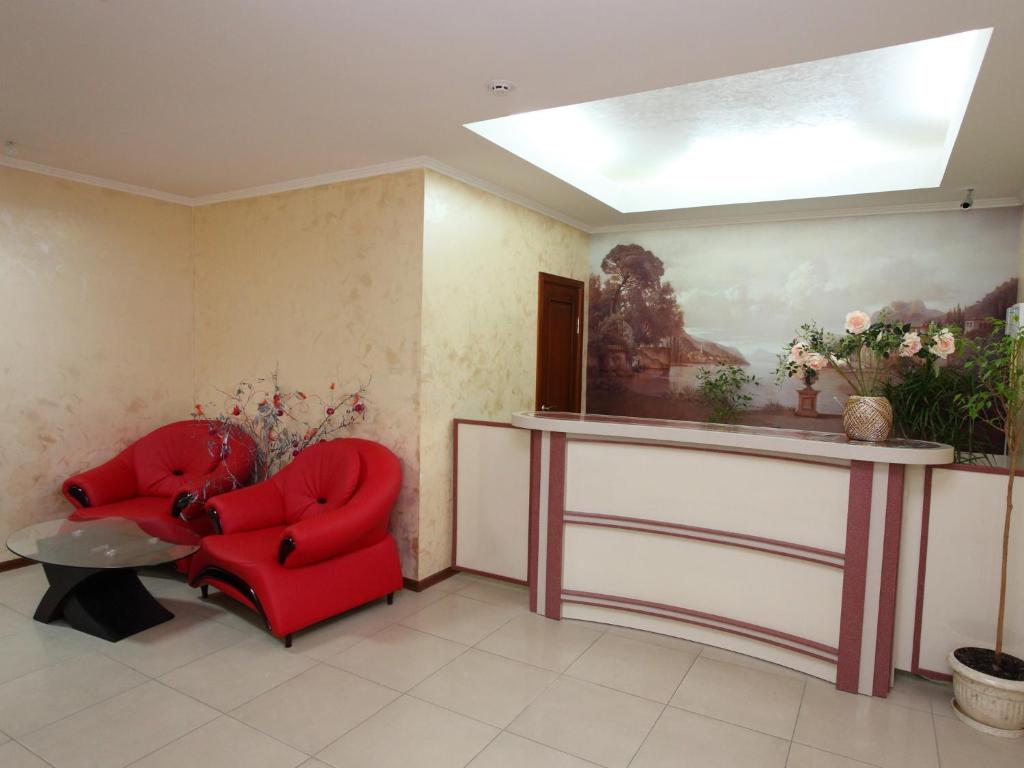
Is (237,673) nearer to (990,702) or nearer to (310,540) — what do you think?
(310,540)

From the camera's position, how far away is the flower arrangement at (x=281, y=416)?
4.50 m

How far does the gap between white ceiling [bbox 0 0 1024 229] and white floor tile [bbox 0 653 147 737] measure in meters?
2.82

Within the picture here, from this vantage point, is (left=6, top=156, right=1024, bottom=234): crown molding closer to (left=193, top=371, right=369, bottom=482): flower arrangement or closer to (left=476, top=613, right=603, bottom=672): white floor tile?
(left=193, top=371, right=369, bottom=482): flower arrangement

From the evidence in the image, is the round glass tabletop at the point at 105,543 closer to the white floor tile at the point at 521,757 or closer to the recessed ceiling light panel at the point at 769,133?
the white floor tile at the point at 521,757

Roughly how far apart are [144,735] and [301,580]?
0.98 m

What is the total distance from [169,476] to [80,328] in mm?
1295

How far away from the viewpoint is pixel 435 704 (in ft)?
9.42

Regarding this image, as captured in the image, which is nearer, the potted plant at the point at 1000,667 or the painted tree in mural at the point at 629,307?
the potted plant at the point at 1000,667

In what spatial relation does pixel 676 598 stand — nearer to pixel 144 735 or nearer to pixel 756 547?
pixel 756 547

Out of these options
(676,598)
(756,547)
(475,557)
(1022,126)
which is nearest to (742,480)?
(756,547)

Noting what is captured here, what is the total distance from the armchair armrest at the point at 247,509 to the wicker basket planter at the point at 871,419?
3375 mm

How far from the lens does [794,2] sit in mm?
2182

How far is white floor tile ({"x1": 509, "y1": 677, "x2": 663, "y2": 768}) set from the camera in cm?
256

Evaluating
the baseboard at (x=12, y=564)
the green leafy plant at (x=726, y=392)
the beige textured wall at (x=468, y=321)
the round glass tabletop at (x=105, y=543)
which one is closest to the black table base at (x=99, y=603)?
the round glass tabletop at (x=105, y=543)
